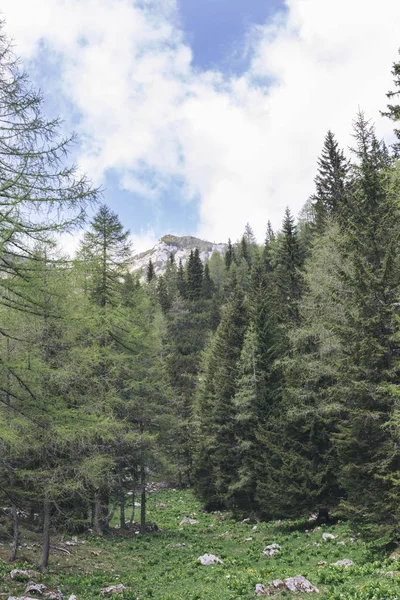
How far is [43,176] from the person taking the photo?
740 cm

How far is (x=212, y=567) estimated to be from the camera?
14.7 meters

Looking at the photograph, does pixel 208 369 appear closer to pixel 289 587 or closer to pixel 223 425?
pixel 223 425

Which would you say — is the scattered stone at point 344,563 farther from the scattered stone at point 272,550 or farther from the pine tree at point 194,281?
the pine tree at point 194,281

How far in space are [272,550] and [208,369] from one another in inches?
849

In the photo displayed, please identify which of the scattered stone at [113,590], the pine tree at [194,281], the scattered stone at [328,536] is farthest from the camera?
the pine tree at [194,281]

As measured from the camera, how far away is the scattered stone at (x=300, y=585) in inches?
393

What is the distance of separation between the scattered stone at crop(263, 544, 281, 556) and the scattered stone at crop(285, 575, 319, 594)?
634cm

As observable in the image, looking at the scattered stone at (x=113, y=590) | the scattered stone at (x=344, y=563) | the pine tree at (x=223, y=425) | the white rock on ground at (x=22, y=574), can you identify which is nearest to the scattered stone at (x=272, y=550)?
the scattered stone at (x=344, y=563)

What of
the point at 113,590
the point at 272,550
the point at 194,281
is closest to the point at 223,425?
the point at 272,550

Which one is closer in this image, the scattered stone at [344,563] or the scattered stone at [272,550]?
the scattered stone at [344,563]

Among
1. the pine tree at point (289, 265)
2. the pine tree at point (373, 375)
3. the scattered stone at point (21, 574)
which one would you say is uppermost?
the pine tree at point (289, 265)

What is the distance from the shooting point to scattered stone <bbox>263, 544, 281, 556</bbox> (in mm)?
16203

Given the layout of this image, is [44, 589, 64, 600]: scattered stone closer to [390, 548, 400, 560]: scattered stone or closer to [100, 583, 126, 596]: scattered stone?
[100, 583, 126, 596]: scattered stone

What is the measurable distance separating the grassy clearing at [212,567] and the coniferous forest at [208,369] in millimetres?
1259
